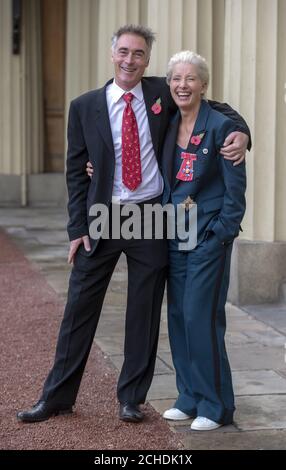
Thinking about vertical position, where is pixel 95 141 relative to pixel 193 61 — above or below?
below

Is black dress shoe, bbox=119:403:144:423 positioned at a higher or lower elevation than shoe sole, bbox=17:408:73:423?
higher

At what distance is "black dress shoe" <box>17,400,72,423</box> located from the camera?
456 centimetres

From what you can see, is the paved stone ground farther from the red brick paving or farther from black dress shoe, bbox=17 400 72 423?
black dress shoe, bbox=17 400 72 423

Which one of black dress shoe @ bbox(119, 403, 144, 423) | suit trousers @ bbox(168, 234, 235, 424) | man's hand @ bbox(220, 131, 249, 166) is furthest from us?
black dress shoe @ bbox(119, 403, 144, 423)

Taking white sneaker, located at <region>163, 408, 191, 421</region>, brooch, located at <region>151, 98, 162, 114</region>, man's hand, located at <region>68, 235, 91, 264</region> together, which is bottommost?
white sneaker, located at <region>163, 408, 191, 421</region>

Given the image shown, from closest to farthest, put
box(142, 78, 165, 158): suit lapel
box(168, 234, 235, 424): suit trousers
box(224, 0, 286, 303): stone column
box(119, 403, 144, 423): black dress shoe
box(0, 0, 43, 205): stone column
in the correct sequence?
1. box(168, 234, 235, 424): suit trousers
2. box(142, 78, 165, 158): suit lapel
3. box(119, 403, 144, 423): black dress shoe
4. box(224, 0, 286, 303): stone column
5. box(0, 0, 43, 205): stone column

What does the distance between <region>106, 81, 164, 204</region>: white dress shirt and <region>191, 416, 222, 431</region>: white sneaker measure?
1075 mm

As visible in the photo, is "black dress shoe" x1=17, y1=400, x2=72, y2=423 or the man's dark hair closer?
the man's dark hair

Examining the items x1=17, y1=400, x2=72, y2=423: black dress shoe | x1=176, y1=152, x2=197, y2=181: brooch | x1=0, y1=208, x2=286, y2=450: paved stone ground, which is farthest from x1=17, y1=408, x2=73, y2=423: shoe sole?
x1=176, y1=152, x2=197, y2=181: brooch

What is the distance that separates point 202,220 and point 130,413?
1.01m

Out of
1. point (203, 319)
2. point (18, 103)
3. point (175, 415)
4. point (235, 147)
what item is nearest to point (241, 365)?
point (175, 415)

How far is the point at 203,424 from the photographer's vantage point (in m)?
4.43

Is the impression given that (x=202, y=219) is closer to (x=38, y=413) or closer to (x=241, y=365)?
(x=38, y=413)

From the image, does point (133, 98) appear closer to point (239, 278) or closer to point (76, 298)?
point (76, 298)
